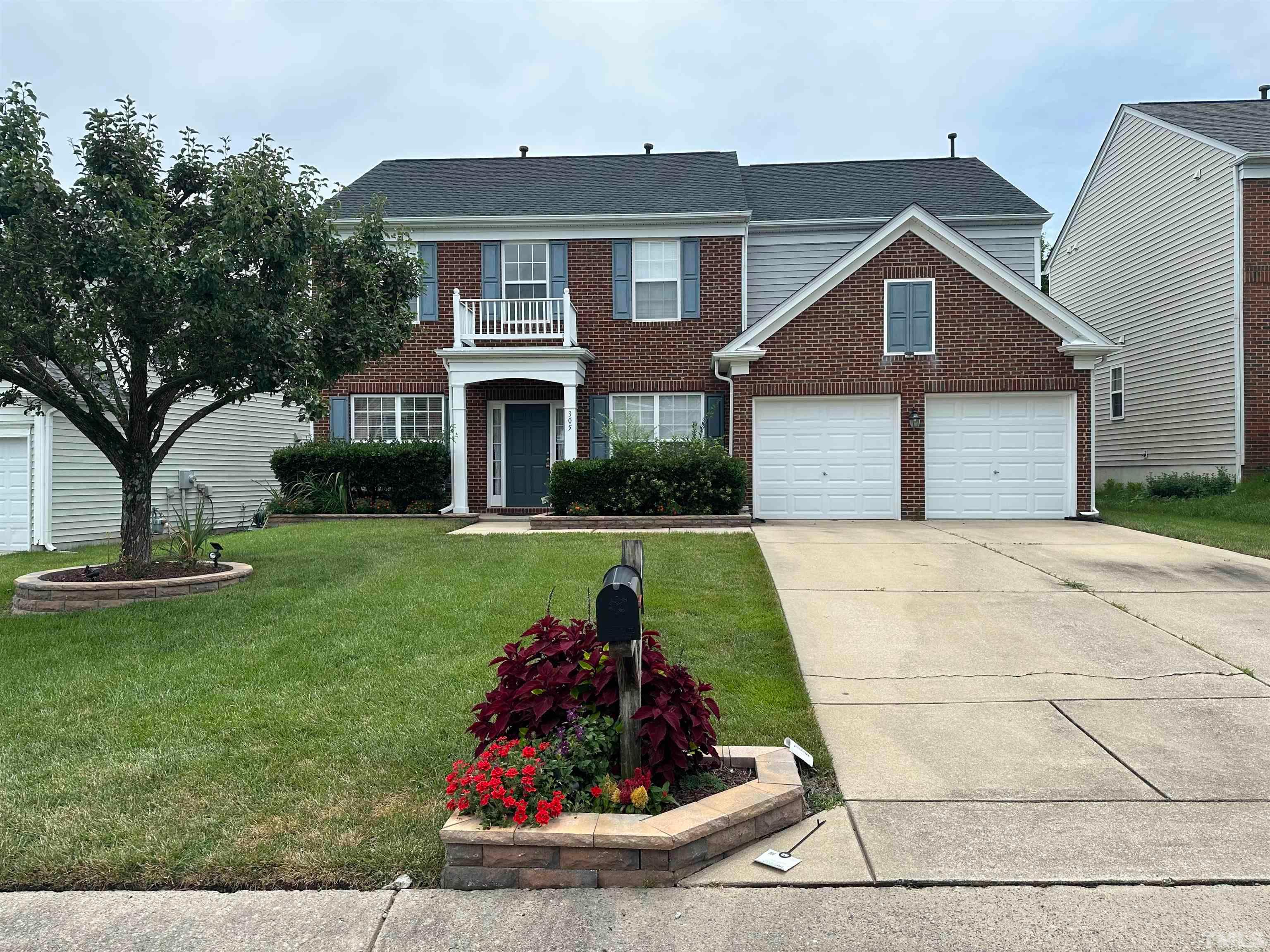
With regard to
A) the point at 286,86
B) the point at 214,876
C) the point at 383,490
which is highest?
the point at 286,86

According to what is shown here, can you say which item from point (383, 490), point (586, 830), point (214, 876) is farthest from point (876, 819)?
point (383, 490)

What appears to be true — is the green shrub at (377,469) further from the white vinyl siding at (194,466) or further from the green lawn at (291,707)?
the green lawn at (291,707)

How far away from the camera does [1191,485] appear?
16719 mm

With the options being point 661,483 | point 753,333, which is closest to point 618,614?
point 661,483

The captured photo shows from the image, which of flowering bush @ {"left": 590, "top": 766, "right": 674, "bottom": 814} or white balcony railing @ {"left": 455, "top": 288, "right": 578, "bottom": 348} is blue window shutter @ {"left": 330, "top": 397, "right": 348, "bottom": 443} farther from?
flowering bush @ {"left": 590, "top": 766, "right": 674, "bottom": 814}

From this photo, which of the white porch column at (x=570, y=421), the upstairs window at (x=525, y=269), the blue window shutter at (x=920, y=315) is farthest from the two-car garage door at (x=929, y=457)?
the upstairs window at (x=525, y=269)

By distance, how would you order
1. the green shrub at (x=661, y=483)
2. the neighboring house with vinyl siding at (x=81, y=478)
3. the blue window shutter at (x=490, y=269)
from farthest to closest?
the blue window shutter at (x=490, y=269)
the neighboring house with vinyl siding at (x=81, y=478)
the green shrub at (x=661, y=483)

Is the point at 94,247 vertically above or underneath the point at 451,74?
underneath

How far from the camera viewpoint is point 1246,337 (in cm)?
1605

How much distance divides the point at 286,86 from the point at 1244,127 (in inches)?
734

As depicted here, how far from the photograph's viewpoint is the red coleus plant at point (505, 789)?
3.27m

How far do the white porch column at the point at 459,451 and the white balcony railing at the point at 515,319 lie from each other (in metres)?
1.03

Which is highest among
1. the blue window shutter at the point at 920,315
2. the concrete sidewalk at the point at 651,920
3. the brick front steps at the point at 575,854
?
the blue window shutter at the point at 920,315

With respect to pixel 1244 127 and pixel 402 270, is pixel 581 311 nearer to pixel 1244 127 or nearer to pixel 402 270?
pixel 402 270
